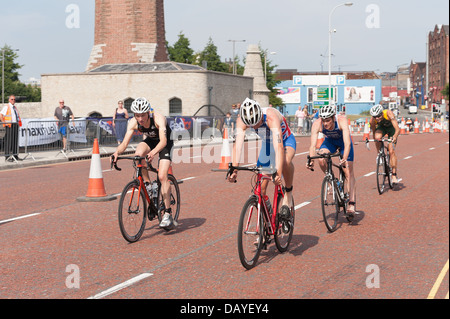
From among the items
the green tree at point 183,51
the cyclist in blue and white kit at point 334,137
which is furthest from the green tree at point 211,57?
the cyclist in blue and white kit at point 334,137

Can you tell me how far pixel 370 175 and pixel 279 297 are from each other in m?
10.7

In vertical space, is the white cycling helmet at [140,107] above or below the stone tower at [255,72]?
below

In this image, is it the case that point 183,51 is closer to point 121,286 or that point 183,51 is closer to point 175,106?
point 175,106

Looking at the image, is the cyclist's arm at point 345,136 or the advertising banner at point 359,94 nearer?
the cyclist's arm at point 345,136

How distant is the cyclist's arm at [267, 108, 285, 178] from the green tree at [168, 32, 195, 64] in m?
83.2

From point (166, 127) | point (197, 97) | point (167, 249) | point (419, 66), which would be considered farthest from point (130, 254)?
point (419, 66)

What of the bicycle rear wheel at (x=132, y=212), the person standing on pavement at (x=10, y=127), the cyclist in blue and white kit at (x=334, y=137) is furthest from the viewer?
the person standing on pavement at (x=10, y=127)

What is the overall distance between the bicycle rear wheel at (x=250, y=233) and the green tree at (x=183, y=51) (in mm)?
83685

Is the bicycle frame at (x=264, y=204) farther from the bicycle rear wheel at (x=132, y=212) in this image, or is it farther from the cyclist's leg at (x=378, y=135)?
the cyclist's leg at (x=378, y=135)

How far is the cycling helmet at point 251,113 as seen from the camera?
618cm

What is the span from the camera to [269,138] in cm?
691

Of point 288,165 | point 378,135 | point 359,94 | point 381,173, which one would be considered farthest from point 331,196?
point 359,94

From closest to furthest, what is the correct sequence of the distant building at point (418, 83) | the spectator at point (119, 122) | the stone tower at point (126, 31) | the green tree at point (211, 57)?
the spectator at point (119, 122)
the stone tower at point (126, 31)
the green tree at point (211, 57)
the distant building at point (418, 83)

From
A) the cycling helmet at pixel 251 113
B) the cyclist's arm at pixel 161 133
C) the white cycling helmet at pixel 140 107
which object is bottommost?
the cyclist's arm at pixel 161 133
